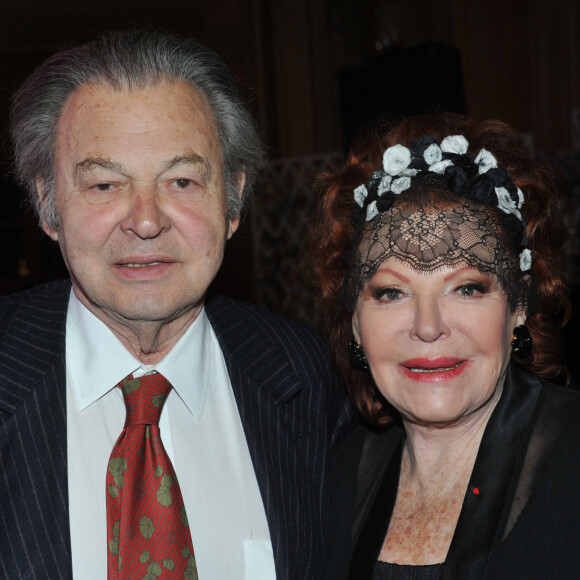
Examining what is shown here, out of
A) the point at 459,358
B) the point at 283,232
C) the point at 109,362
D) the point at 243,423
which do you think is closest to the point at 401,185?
the point at 459,358

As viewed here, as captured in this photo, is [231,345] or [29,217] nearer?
[231,345]

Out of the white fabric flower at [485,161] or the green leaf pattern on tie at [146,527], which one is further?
the white fabric flower at [485,161]

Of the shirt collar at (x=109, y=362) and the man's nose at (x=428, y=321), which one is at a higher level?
the man's nose at (x=428, y=321)

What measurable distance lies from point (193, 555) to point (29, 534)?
351 mm

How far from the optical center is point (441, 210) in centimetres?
185

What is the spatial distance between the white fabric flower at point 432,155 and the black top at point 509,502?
1.79 feet

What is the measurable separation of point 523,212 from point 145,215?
36.5 inches

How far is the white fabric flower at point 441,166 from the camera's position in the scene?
1.89 meters

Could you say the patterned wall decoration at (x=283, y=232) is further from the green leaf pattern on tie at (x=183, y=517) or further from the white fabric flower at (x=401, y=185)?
the green leaf pattern on tie at (x=183, y=517)

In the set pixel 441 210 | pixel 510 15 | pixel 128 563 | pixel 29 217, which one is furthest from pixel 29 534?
pixel 510 15

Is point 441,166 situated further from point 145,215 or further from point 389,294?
point 145,215

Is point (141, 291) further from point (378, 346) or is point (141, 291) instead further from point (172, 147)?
A: point (378, 346)

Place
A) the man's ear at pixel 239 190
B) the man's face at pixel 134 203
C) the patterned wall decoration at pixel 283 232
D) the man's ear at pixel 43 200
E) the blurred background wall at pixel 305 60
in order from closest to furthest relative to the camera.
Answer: the man's face at pixel 134 203
the man's ear at pixel 43 200
the man's ear at pixel 239 190
the blurred background wall at pixel 305 60
the patterned wall decoration at pixel 283 232

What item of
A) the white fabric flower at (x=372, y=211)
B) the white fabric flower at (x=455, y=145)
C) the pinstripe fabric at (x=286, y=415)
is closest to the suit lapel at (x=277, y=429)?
the pinstripe fabric at (x=286, y=415)
